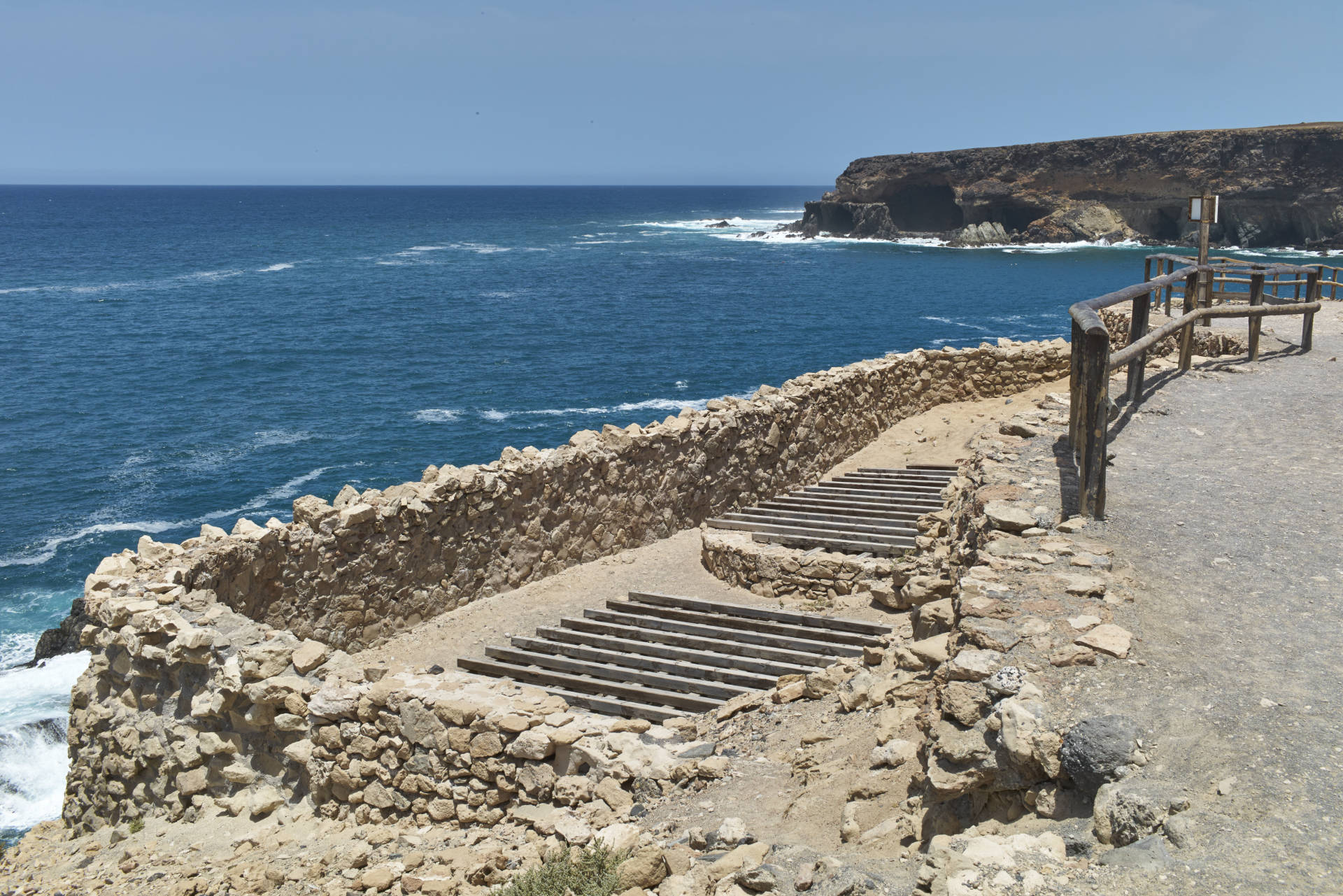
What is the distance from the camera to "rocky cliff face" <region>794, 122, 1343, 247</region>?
282 feet

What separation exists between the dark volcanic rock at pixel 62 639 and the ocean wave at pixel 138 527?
4.58 meters

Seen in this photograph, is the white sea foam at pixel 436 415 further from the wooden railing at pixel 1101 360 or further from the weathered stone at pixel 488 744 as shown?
the weathered stone at pixel 488 744

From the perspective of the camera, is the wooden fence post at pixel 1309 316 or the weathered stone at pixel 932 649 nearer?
the weathered stone at pixel 932 649

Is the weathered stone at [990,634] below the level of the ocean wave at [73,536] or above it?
above

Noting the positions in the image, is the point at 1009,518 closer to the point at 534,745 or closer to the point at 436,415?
the point at 534,745

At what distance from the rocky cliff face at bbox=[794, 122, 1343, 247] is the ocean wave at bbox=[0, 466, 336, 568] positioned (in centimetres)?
8032

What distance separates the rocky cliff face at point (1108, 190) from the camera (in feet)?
282

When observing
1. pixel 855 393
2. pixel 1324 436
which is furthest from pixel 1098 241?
pixel 1324 436

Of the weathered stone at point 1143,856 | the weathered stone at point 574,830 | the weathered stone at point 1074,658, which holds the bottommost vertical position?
the weathered stone at point 574,830

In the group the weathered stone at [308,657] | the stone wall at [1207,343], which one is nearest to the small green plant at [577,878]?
the weathered stone at [308,657]

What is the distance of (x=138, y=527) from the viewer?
25188 millimetres

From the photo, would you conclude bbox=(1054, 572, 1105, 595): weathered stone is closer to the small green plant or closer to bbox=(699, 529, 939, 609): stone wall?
the small green plant

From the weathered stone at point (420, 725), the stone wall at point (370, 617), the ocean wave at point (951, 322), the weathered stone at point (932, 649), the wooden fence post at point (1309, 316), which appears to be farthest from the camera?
the ocean wave at point (951, 322)

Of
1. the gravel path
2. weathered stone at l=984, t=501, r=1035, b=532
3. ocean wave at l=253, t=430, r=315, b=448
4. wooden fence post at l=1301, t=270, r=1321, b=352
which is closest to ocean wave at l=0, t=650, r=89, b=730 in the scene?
ocean wave at l=253, t=430, r=315, b=448
